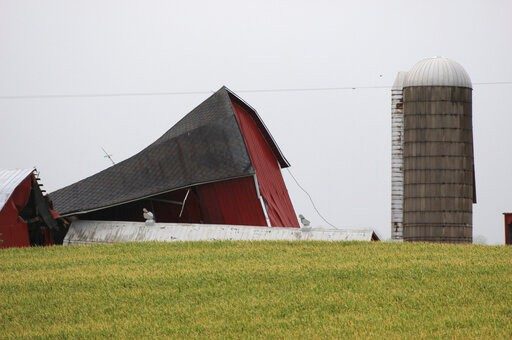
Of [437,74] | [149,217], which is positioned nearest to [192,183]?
[149,217]

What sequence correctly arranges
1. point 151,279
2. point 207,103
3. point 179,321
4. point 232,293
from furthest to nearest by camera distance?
point 207,103
point 151,279
point 232,293
point 179,321

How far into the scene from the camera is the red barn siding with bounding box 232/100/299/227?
4181 centimetres

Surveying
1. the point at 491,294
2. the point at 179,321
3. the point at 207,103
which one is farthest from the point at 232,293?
the point at 207,103

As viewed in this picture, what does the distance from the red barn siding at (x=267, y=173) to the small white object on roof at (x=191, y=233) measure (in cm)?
418

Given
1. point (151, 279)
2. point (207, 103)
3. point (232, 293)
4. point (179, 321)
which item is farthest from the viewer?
point (207, 103)

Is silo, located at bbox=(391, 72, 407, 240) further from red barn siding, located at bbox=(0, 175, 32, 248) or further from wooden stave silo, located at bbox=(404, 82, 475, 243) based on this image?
red barn siding, located at bbox=(0, 175, 32, 248)

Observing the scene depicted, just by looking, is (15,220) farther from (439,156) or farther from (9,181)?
(439,156)

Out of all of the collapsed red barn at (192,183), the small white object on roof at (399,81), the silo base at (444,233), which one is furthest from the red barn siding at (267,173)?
the small white object on roof at (399,81)

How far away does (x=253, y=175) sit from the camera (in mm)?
40219

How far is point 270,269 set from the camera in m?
25.3

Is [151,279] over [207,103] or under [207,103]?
under

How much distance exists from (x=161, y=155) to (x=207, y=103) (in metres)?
3.02

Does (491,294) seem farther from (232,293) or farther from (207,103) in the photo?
(207,103)

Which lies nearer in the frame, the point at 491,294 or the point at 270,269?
the point at 491,294
